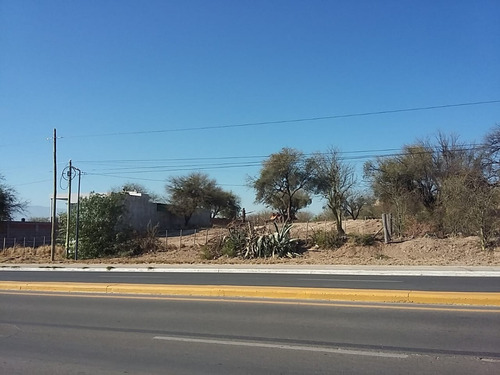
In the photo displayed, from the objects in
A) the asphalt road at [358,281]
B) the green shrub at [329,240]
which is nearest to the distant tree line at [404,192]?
the green shrub at [329,240]

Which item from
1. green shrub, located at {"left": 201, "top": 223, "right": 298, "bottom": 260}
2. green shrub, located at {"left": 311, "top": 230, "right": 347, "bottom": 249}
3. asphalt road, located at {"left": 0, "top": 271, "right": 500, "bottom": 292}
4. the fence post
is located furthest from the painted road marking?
the fence post

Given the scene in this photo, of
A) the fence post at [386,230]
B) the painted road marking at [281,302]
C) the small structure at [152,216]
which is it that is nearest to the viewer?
the painted road marking at [281,302]

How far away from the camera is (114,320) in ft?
27.2

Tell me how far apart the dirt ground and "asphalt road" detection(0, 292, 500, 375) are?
50.7 ft

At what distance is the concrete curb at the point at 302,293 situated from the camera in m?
8.84

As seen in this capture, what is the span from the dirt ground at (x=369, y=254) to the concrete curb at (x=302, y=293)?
44.4ft

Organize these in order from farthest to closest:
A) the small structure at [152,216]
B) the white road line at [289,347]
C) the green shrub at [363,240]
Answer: the small structure at [152,216] → the green shrub at [363,240] → the white road line at [289,347]

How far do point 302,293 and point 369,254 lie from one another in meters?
20.4

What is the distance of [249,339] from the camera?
6727mm

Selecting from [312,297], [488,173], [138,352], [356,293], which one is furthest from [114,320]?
[488,173]

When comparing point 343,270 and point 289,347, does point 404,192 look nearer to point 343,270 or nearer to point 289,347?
point 343,270

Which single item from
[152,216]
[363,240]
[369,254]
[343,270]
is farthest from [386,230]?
[152,216]

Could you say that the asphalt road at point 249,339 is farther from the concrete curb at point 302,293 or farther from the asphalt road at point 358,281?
the asphalt road at point 358,281

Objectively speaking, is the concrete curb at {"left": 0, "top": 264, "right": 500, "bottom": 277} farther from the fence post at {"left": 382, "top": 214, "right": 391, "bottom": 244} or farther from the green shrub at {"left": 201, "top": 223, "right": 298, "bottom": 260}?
the fence post at {"left": 382, "top": 214, "right": 391, "bottom": 244}
